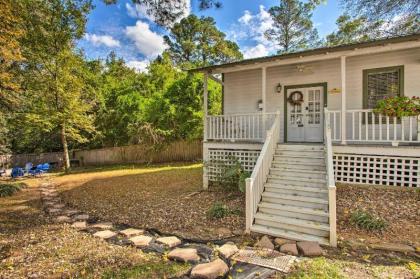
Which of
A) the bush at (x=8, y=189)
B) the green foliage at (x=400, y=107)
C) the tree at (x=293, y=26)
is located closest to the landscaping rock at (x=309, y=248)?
the green foliage at (x=400, y=107)

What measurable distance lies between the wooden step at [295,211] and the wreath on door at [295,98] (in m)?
4.43

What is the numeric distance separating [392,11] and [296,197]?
968 cm

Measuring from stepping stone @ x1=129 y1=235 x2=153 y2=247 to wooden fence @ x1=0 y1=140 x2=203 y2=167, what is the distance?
11274mm

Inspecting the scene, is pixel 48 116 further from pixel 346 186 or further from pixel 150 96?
pixel 346 186

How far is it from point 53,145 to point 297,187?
2143 centimetres

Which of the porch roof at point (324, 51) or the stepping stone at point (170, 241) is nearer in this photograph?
the stepping stone at point (170, 241)

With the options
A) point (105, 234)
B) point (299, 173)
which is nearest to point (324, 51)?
point (299, 173)

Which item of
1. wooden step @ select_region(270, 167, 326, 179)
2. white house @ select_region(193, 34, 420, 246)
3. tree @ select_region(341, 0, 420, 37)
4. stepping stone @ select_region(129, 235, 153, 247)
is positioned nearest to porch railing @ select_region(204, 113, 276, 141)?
white house @ select_region(193, 34, 420, 246)

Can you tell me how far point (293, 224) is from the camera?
502 cm

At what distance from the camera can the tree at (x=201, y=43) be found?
24.2m

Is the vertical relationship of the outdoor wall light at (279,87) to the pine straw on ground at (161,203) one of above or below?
above

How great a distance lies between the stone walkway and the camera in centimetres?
360

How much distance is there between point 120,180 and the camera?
11023 mm

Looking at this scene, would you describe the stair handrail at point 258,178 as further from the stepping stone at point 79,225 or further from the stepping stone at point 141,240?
the stepping stone at point 79,225
